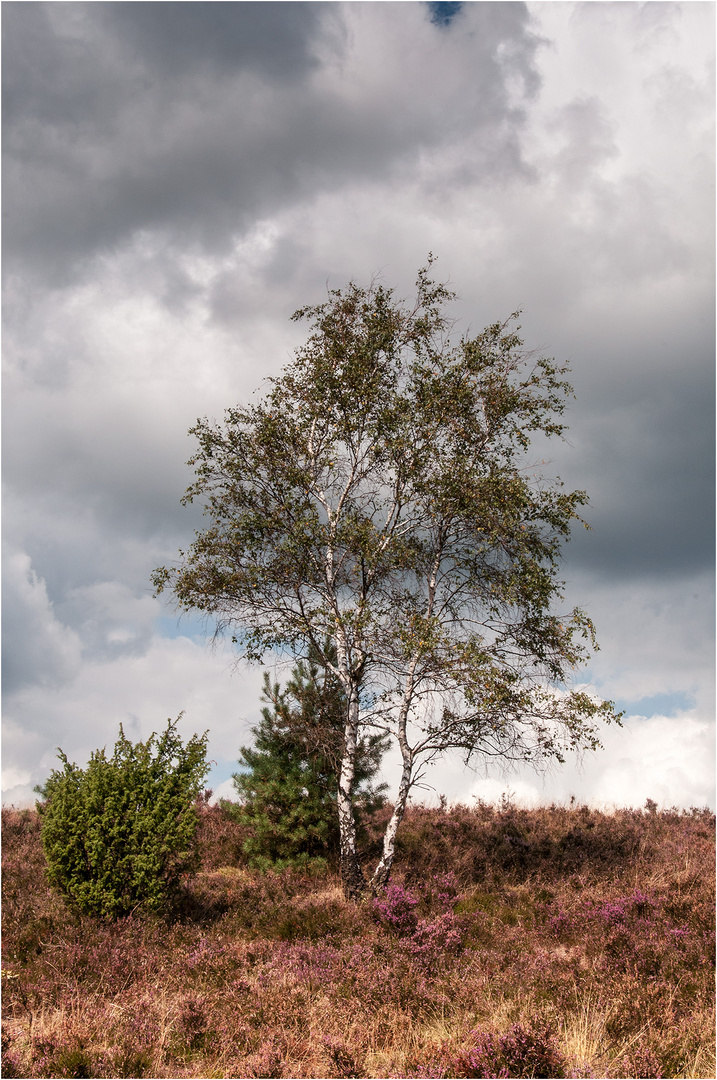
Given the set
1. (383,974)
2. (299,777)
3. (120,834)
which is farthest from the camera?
(299,777)

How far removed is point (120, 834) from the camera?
11375 millimetres

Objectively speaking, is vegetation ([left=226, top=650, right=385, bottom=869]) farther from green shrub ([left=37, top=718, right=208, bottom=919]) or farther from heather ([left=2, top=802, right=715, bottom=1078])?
green shrub ([left=37, top=718, right=208, bottom=919])

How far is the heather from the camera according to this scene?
7.02 m

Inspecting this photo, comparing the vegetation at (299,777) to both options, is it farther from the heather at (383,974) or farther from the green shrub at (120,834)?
the green shrub at (120,834)

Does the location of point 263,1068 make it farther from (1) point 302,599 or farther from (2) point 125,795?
(1) point 302,599

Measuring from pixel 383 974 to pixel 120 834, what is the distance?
4822 mm

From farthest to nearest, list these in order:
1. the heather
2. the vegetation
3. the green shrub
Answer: the vegetation < the green shrub < the heather

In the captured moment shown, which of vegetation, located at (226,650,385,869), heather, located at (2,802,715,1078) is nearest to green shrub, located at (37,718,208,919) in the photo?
heather, located at (2,802,715,1078)

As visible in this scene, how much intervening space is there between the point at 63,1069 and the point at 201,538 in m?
10.8

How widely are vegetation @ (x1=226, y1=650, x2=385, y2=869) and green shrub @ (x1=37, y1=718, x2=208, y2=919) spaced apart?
12.0ft

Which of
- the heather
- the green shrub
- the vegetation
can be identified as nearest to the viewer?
the heather

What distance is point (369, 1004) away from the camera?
8.30 m

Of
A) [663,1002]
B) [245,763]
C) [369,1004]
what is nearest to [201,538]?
[245,763]

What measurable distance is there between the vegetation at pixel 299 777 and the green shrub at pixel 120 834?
365 centimetres
